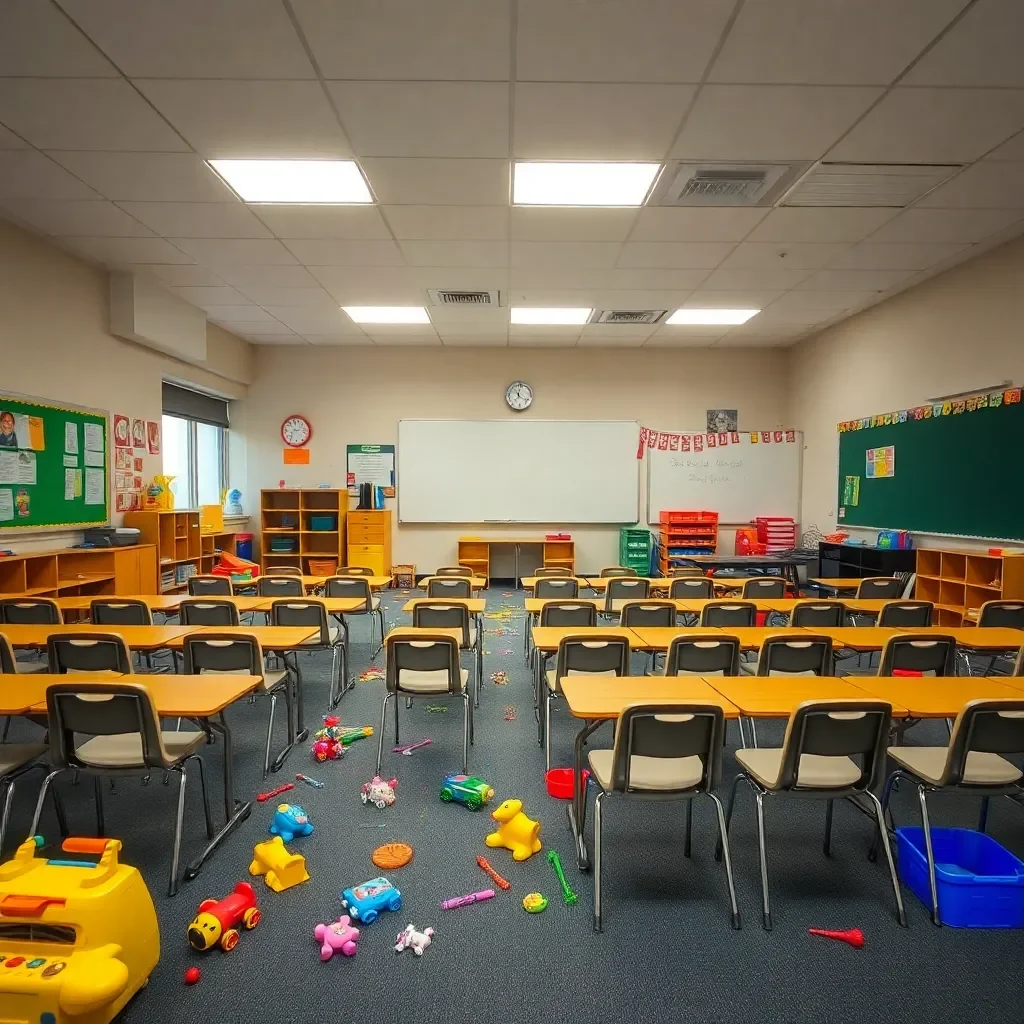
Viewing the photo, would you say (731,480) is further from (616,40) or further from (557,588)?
(616,40)

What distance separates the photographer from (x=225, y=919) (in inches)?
77.1

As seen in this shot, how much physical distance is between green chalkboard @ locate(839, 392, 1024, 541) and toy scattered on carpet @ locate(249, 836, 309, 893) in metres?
6.21

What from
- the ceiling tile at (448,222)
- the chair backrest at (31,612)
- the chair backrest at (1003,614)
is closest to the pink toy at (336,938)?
the chair backrest at (31,612)

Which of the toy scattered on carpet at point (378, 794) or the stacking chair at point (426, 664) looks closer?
the toy scattered on carpet at point (378, 794)

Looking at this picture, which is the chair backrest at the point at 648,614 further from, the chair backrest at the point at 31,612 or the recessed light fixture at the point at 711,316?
the recessed light fixture at the point at 711,316

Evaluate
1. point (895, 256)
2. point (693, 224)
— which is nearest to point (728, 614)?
point (693, 224)

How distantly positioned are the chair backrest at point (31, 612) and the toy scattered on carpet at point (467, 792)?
3.01m

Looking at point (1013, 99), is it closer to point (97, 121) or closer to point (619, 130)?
point (619, 130)

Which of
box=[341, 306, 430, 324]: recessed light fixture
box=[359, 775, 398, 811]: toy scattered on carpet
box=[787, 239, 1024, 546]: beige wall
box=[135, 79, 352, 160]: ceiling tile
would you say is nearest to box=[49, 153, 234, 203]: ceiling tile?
box=[135, 79, 352, 160]: ceiling tile

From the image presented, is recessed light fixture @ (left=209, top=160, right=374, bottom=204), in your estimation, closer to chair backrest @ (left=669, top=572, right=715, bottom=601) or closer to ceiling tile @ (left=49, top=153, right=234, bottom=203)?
ceiling tile @ (left=49, top=153, right=234, bottom=203)

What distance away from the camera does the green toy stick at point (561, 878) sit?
2.15m

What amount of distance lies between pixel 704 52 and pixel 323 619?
3973mm

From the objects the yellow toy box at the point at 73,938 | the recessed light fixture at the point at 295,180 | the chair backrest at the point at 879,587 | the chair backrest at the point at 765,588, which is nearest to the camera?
Answer: the yellow toy box at the point at 73,938

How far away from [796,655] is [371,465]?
7.36m
